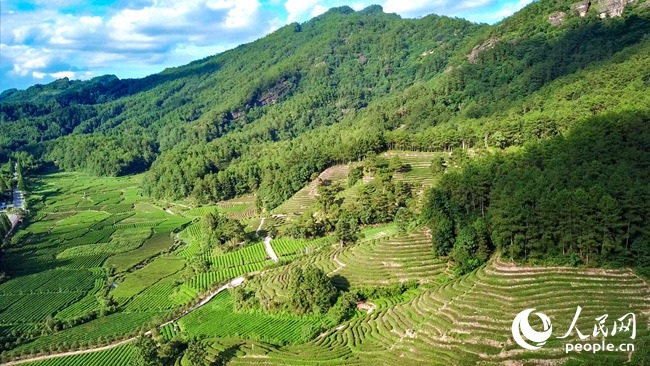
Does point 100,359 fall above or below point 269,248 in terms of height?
below

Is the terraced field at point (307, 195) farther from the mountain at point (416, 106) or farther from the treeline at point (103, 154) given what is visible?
the treeline at point (103, 154)

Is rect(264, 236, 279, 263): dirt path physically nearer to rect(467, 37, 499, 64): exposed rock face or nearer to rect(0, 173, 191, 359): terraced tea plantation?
rect(0, 173, 191, 359): terraced tea plantation

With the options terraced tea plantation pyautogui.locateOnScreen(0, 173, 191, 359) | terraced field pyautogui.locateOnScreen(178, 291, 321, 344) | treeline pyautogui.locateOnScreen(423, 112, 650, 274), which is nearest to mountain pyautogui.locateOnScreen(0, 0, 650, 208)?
treeline pyautogui.locateOnScreen(423, 112, 650, 274)

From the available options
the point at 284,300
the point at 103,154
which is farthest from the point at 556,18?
the point at 103,154

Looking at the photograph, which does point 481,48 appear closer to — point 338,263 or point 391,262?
point 391,262

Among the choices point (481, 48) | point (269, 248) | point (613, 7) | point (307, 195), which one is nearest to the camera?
point (269, 248)

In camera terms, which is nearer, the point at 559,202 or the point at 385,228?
the point at 559,202
